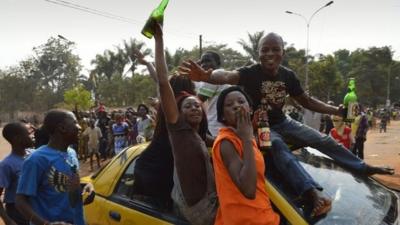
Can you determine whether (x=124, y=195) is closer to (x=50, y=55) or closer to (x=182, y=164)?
(x=182, y=164)

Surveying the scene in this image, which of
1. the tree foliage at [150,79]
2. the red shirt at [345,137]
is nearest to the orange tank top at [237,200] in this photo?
the red shirt at [345,137]

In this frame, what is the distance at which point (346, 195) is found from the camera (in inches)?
110

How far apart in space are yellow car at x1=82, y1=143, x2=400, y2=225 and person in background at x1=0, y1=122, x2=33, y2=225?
2.06 ft

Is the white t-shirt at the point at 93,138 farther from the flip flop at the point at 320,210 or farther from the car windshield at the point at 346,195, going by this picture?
the flip flop at the point at 320,210

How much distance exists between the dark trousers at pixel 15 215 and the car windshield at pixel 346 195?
189cm

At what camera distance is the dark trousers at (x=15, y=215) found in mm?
3080

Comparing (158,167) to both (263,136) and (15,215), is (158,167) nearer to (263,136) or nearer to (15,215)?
(263,136)

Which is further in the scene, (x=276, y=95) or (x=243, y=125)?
(x=276, y=95)

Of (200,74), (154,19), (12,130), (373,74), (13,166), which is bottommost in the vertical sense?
(13,166)

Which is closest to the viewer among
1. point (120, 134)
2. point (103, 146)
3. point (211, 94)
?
point (211, 94)

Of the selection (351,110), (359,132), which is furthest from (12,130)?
(359,132)

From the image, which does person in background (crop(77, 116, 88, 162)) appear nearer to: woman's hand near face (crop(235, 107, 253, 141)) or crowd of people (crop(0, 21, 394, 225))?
crowd of people (crop(0, 21, 394, 225))

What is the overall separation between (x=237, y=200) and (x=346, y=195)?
112 centimetres

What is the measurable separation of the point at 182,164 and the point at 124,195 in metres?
1.07
